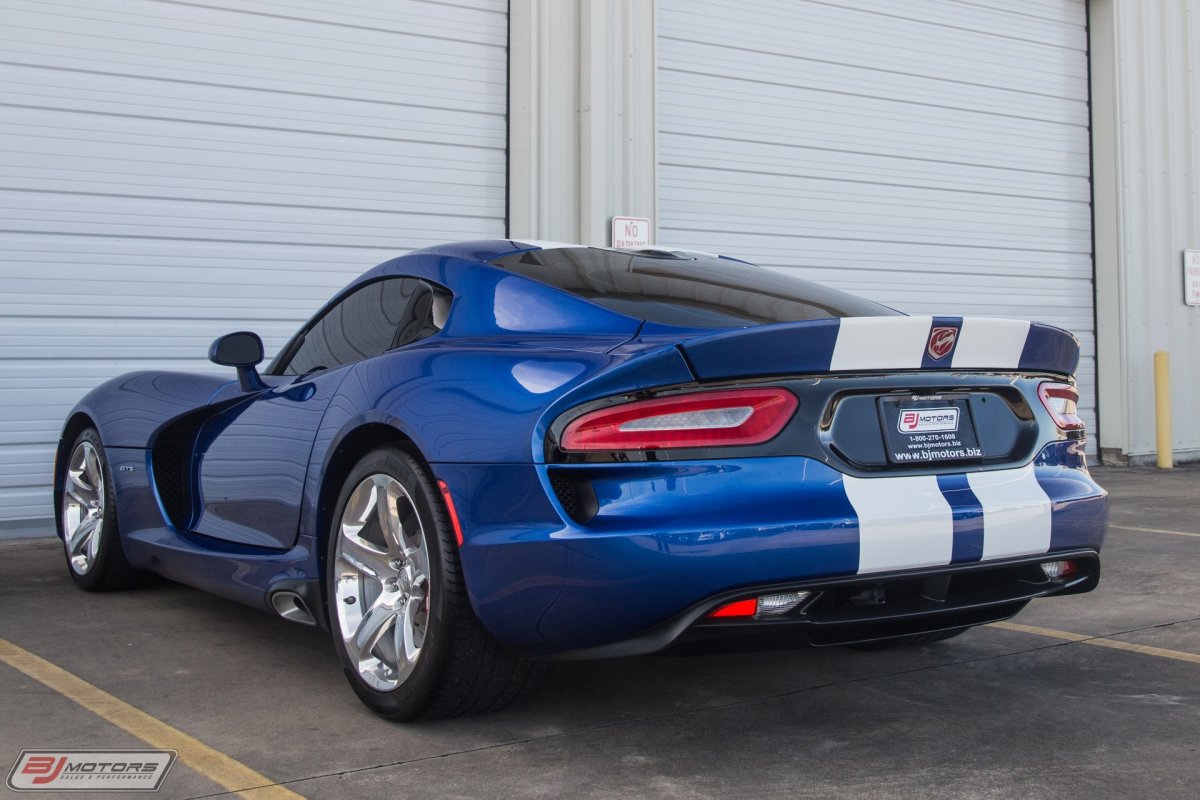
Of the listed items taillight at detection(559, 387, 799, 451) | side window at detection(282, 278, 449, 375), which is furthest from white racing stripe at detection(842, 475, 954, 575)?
side window at detection(282, 278, 449, 375)

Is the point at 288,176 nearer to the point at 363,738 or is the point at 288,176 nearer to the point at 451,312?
the point at 451,312

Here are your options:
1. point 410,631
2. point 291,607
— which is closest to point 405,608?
point 410,631

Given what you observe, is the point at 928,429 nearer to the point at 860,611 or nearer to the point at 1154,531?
the point at 860,611

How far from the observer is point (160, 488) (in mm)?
4363

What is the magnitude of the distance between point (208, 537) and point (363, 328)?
91cm

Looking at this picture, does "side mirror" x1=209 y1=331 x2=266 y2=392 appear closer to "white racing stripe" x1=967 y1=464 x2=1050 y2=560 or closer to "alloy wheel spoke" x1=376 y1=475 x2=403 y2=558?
"alloy wheel spoke" x1=376 y1=475 x2=403 y2=558

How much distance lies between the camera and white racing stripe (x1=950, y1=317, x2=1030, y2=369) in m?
2.93

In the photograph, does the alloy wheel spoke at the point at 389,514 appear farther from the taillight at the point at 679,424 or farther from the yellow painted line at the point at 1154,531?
the yellow painted line at the point at 1154,531

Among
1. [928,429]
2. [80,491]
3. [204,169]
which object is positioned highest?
[204,169]

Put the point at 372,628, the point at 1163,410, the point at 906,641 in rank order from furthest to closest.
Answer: the point at 1163,410 → the point at 906,641 → the point at 372,628

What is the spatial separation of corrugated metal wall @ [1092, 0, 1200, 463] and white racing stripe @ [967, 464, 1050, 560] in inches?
370

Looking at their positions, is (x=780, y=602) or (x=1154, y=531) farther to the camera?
(x=1154, y=531)

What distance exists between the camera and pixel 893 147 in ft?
35.0

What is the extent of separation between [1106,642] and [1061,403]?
1.16m
